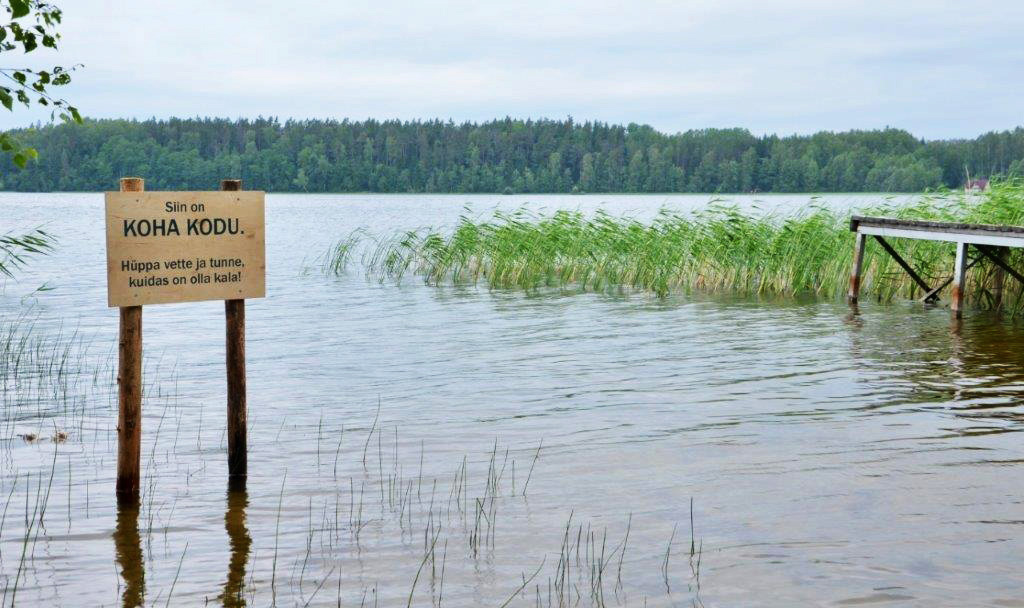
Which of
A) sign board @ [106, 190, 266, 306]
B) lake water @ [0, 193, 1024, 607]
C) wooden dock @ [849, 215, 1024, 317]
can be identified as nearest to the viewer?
lake water @ [0, 193, 1024, 607]

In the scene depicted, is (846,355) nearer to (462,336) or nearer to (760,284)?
(462,336)

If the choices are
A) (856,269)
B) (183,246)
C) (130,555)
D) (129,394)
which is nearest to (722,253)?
(856,269)

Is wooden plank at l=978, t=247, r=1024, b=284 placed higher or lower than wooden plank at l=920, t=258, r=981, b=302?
higher

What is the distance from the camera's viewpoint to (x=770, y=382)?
428 inches

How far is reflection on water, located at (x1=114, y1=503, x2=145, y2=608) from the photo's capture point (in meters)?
4.80

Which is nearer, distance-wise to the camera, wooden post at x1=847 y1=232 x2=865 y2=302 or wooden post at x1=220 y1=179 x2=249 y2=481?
wooden post at x1=220 y1=179 x2=249 y2=481

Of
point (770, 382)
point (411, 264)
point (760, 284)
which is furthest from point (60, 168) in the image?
point (770, 382)

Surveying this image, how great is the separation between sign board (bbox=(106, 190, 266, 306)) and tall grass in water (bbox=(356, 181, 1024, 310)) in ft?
47.5

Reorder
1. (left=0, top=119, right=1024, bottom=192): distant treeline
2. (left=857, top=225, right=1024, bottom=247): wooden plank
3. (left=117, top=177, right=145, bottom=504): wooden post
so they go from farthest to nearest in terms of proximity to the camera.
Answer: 1. (left=0, top=119, right=1024, bottom=192): distant treeline
2. (left=857, top=225, right=1024, bottom=247): wooden plank
3. (left=117, top=177, right=145, bottom=504): wooden post

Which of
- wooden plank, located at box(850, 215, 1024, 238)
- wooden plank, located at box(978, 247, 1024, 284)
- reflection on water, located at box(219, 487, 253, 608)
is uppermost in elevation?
wooden plank, located at box(850, 215, 1024, 238)

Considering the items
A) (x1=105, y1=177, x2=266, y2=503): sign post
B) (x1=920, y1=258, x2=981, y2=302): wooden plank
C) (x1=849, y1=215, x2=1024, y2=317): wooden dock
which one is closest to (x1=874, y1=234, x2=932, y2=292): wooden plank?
(x1=849, y1=215, x2=1024, y2=317): wooden dock

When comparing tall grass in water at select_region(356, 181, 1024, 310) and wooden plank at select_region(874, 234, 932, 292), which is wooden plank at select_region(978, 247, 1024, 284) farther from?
wooden plank at select_region(874, 234, 932, 292)

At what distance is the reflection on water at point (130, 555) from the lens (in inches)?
189

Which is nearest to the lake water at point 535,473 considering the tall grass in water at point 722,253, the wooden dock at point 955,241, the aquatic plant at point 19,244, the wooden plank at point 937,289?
the aquatic plant at point 19,244
